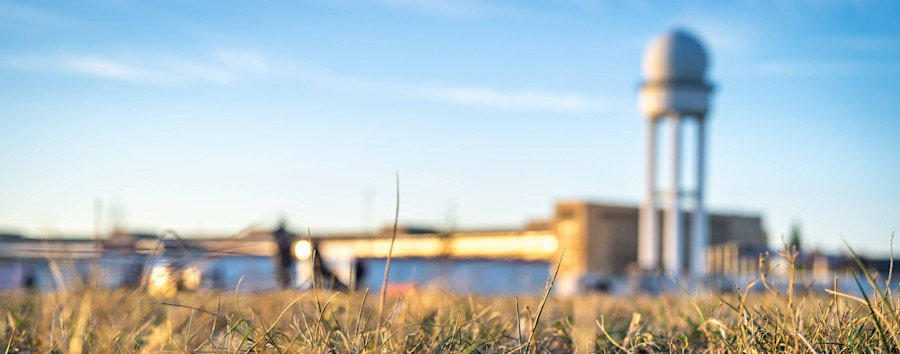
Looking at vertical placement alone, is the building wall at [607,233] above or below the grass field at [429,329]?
below

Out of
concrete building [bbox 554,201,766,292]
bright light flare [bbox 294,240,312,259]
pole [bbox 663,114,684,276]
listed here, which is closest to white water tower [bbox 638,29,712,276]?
pole [bbox 663,114,684,276]

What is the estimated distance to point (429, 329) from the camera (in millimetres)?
2750

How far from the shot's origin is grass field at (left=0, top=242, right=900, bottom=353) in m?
1.91

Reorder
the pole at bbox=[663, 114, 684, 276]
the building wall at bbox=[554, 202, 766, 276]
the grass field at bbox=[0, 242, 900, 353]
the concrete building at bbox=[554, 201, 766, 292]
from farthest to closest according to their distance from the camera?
the building wall at bbox=[554, 202, 766, 276] → the concrete building at bbox=[554, 201, 766, 292] → the pole at bbox=[663, 114, 684, 276] → the grass field at bbox=[0, 242, 900, 353]

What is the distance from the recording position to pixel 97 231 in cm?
265

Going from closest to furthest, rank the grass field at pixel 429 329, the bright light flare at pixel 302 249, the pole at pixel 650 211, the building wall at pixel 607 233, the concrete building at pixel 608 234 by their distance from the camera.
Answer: the grass field at pixel 429 329 < the bright light flare at pixel 302 249 < the pole at pixel 650 211 < the concrete building at pixel 608 234 < the building wall at pixel 607 233

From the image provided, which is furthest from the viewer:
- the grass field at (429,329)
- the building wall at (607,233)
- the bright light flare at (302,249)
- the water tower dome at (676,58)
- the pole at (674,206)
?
the building wall at (607,233)

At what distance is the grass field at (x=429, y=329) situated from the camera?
1.91 meters


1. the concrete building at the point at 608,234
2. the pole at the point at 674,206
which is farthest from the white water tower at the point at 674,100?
the concrete building at the point at 608,234

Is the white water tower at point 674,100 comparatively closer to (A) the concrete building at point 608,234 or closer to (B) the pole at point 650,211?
(B) the pole at point 650,211

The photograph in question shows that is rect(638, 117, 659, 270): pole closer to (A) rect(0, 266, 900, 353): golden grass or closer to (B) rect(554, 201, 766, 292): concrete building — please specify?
(B) rect(554, 201, 766, 292): concrete building

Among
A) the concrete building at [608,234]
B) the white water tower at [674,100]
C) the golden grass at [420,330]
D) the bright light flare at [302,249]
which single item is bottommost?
the concrete building at [608,234]

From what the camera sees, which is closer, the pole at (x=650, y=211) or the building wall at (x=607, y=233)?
the pole at (x=650, y=211)

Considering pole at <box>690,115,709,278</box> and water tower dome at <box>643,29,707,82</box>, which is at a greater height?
water tower dome at <box>643,29,707,82</box>
